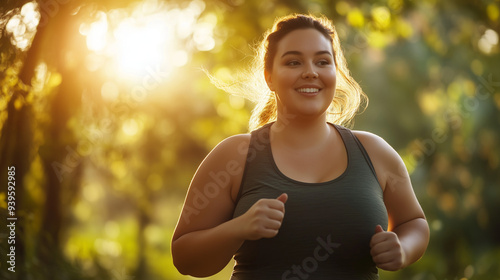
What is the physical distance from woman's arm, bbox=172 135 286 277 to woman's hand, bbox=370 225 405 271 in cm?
44

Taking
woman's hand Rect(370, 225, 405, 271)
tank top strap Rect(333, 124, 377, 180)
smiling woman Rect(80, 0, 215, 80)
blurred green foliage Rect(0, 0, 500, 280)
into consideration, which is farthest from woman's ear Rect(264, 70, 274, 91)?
smiling woman Rect(80, 0, 215, 80)

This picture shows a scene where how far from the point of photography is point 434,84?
35.3 feet

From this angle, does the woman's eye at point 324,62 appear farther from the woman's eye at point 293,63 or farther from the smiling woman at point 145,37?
the smiling woman at point 145,37

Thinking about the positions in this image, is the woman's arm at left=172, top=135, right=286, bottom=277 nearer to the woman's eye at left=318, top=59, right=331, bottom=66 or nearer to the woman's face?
the woman's face

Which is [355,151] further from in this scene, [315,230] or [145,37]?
[145,37]

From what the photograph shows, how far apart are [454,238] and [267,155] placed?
893cm

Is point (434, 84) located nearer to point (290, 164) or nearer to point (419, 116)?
point (419, 116)

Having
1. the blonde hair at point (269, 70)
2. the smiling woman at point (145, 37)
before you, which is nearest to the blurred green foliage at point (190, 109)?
the smiling woman at point (145, 37)

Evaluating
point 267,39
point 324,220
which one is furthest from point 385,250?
point 267,39

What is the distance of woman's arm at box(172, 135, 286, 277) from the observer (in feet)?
7.05

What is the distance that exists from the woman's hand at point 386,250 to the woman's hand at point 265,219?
32cm

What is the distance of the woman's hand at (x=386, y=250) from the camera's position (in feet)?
6.71

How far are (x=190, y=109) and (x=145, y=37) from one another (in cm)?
472

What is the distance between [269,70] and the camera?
8.22 ft
